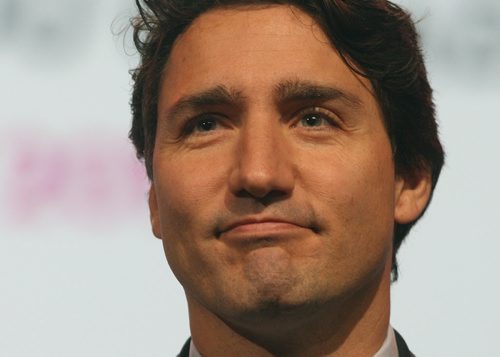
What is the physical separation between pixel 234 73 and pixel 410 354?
624 mm

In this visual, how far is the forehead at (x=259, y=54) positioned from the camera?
7.23 feet

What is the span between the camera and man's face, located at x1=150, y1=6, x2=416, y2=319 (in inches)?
83.0

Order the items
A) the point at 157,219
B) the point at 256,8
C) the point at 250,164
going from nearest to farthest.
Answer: the point at 250,164 → the point at 256,8 → the point at 157,219

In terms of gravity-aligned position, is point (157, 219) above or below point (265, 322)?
above

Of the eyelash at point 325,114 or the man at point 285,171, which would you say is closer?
the man at point 285,171

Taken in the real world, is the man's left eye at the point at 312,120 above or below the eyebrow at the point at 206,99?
below

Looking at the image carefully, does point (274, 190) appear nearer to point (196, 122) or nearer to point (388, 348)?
point (196, 122)

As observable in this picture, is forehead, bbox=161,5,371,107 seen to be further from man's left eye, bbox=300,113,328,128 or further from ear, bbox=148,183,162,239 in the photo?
ear, bbox=148,183,162,239

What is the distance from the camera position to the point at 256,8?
229 centimetres

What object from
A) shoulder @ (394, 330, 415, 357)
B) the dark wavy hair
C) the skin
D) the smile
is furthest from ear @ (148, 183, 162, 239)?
shoulder @ (394, 330, 415, 357)

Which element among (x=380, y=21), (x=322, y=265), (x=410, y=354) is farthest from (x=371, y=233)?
(x=380, y=21)

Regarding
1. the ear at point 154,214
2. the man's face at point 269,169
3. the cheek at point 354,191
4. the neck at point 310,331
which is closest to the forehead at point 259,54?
the man's face at point 269,169

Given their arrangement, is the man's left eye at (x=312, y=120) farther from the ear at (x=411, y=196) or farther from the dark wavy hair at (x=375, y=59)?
the ear at (x=411, y=196)

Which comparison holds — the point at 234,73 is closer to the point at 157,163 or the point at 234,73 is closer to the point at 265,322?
the point at 157,163
